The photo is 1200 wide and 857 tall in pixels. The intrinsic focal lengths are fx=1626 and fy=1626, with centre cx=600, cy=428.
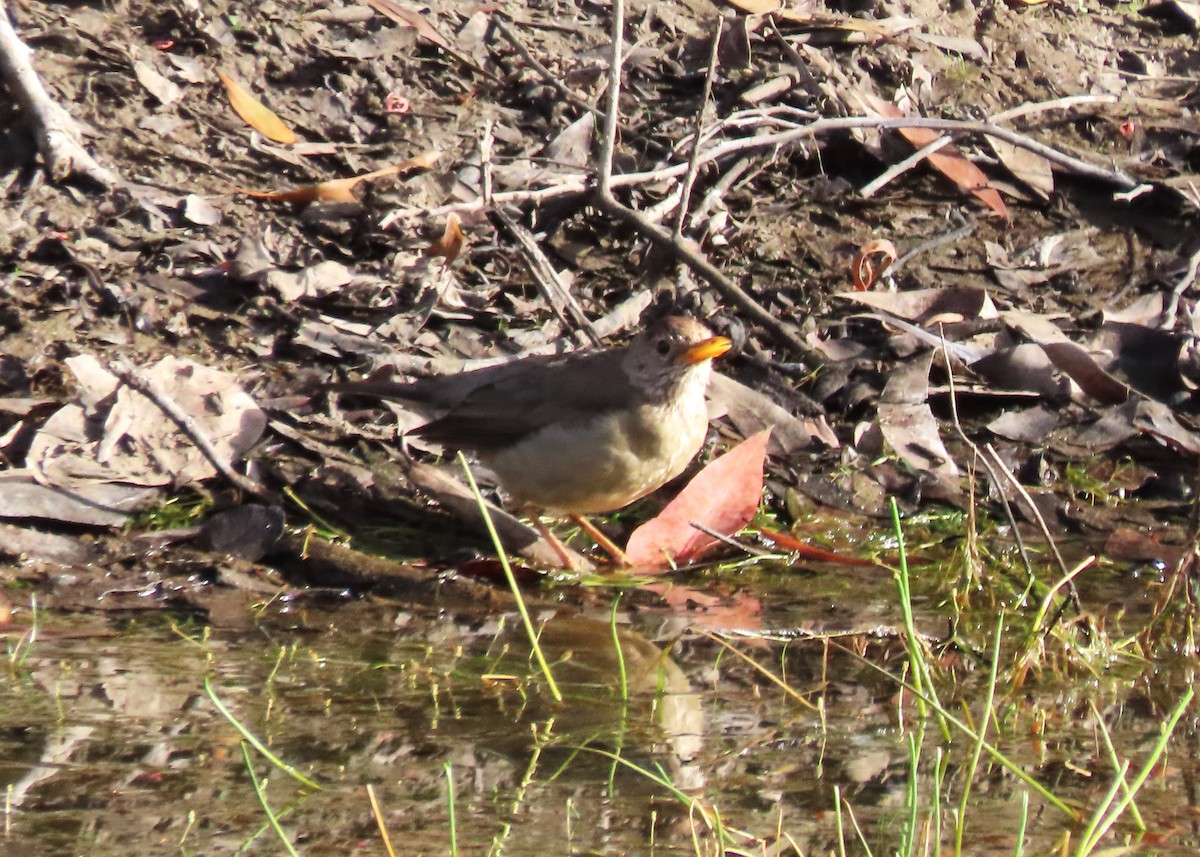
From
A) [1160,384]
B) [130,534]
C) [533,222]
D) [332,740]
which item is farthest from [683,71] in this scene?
[332,740]

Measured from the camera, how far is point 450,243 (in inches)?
271

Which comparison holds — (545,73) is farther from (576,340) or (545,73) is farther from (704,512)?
(704,512)

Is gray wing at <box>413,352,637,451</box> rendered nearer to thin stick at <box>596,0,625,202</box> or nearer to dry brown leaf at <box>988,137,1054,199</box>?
thin stick at <box>596,0,625,202</box>

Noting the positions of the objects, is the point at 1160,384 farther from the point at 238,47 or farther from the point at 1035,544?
the point at 238,47

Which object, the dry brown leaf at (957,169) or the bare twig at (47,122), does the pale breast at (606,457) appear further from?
the dry brown leaf at (957,169)

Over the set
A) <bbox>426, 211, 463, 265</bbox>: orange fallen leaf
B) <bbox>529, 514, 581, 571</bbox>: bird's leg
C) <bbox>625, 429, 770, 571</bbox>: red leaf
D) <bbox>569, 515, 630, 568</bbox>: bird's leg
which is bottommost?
<bbox>569, 515, 630, 568</bbox>: bird's leg

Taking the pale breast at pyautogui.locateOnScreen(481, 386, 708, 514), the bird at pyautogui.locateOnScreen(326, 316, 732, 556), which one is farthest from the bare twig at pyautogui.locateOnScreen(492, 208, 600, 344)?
the pale breast at pyautogui.locateOnScreen(481, 386, 708, 514)

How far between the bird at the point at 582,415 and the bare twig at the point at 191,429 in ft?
1.72

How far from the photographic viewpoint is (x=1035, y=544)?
19.7 ft

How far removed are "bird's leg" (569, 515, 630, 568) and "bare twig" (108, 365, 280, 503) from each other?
114 cm

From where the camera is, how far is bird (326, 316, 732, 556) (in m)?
5.84

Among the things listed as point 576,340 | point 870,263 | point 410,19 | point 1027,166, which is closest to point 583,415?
point 576,340

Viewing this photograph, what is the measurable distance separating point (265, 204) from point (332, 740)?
3805 millimetres

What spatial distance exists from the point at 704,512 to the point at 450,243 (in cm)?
180
